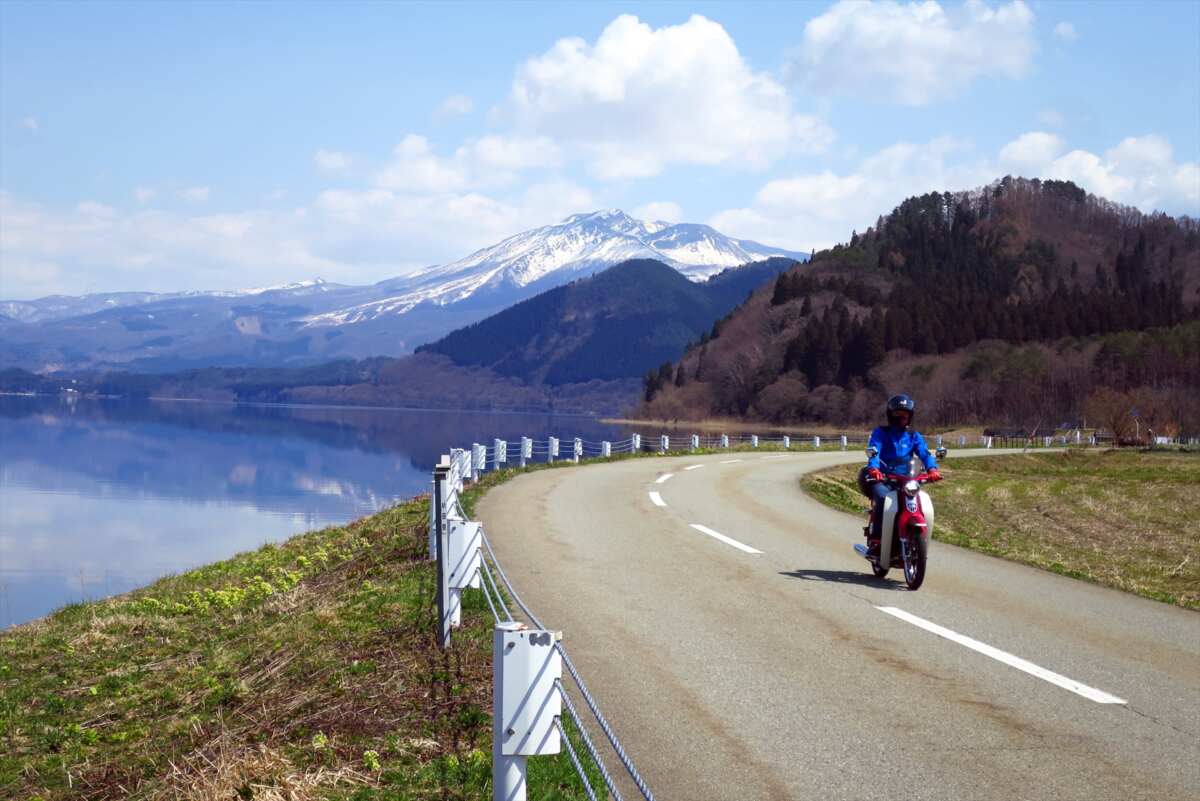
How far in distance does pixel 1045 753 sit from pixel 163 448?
10685cm

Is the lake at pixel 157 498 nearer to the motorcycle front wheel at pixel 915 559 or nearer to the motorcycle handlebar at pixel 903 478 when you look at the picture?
the motorcycle handlebar at pixel 903 478

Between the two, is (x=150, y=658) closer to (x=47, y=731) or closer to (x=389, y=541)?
(x=47, y=731)

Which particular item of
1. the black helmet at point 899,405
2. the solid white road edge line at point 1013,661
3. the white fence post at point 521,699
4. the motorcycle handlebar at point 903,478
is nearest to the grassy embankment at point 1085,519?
the motorcycle handlebar at point 903,478

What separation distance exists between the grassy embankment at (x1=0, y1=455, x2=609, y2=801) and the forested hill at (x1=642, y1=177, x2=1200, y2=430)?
265ft

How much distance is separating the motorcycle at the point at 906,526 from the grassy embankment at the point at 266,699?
4.25 m

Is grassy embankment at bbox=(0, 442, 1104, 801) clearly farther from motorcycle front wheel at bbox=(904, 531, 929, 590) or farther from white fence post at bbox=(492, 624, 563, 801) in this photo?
motorcycle front wheel at bbox=(904, 531, 929, 590)

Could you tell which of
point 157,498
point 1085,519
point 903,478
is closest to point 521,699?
point 903,478

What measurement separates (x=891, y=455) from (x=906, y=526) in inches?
31.6

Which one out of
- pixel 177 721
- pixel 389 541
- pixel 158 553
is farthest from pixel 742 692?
pixel 158 553

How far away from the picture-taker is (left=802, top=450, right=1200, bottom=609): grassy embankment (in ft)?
48.3

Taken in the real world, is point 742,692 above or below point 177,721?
above

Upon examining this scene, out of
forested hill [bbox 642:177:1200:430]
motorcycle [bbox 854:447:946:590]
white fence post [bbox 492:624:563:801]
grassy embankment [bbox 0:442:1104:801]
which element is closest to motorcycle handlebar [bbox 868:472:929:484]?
motorcycle [bbox 854:447:946:590]

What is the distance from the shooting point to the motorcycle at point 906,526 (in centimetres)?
1069

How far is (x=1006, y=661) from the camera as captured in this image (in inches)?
296
